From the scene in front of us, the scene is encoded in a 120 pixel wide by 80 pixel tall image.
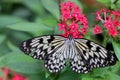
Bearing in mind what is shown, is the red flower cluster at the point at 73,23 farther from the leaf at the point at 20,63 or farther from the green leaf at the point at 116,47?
the leaf at the point at 20,63

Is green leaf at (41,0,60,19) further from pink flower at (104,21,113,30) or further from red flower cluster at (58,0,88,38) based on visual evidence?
pink flower at (104,21,113,30)

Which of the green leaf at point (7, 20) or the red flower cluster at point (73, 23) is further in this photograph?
the green leaf at point (7, 20)

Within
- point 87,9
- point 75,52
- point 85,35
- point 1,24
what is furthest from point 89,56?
point 87,9

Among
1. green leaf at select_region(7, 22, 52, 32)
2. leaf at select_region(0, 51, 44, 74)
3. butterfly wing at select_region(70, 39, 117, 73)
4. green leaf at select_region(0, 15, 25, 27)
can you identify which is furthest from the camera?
green leaf at select_region(0, 15, 25, 27)

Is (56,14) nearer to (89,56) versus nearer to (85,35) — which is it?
(85,35)

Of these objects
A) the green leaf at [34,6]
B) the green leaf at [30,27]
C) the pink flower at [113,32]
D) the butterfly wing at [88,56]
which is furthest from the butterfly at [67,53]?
the green leaf at [34,6]

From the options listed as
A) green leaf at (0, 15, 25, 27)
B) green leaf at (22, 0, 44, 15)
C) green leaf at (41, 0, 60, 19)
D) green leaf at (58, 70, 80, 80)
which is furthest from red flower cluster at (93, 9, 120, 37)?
green leaf at (22, 0, 44, 15)
